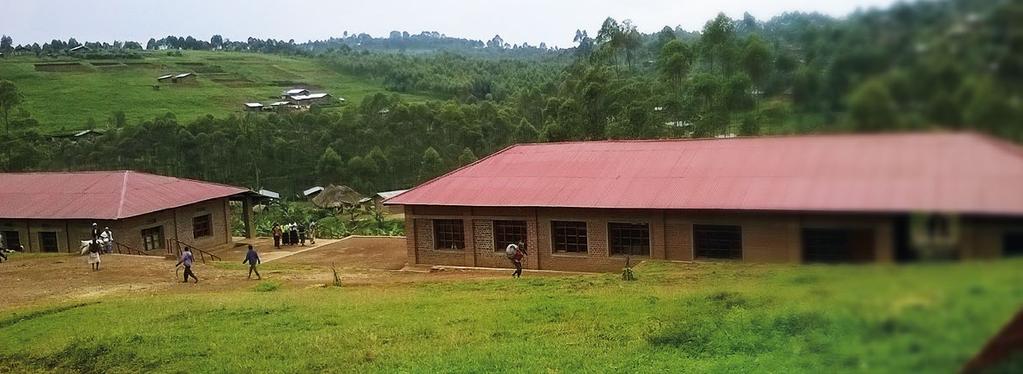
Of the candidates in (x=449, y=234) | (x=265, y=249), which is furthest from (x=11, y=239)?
(x=449, y=234)

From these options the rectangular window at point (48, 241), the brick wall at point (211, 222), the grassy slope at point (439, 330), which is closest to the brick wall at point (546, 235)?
the grassy slope at point (439, 330)

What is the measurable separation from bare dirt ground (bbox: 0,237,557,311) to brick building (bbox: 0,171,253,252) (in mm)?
1756

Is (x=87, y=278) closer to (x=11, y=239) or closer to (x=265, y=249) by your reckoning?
(x=265, y=249)

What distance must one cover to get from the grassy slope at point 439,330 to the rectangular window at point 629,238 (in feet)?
6.64

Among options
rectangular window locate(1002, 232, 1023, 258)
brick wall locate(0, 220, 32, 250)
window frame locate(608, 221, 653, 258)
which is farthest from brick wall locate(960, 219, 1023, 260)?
brick wall locate(0, 220, 32, 250)

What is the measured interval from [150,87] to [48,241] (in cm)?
6826

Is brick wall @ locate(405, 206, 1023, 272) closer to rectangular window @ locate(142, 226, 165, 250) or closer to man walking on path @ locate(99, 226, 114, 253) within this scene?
man walking on path @ locate(99, 226, 114, 253)

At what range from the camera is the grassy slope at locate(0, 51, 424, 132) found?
76812mm

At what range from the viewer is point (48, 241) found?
2705cm

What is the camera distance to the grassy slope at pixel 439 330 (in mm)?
9375

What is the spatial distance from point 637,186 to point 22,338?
12420 millimetres

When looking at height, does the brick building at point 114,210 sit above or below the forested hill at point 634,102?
below

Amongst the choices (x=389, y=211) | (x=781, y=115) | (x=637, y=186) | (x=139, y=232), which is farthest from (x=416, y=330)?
(x=389, y=211)

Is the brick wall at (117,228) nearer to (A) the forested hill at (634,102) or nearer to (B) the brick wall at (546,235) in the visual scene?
(B) the brick wall at (546,235)
